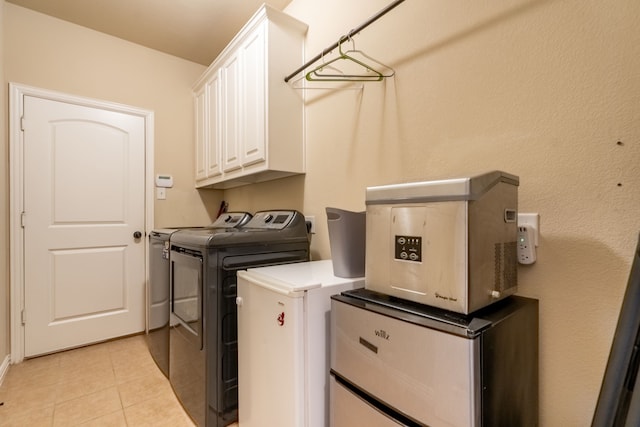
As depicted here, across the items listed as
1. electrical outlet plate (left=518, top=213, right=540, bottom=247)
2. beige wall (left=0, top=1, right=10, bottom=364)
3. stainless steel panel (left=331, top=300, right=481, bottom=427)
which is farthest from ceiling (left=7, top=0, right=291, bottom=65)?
stainless steel panel (left=331, top=300, right=481, bottom=427)

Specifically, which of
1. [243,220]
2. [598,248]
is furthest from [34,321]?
[598,248]

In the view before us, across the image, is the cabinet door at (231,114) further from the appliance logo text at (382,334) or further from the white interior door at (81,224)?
the appliance logo text at (382,334)

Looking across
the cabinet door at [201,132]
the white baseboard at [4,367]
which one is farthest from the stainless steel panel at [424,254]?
the white baseboard at [4,367]

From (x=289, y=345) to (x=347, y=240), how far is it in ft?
1.54

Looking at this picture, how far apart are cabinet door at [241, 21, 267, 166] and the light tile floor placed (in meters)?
1.61

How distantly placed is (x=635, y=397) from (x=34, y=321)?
3402 millimetres

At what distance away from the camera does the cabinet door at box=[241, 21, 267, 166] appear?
197cm

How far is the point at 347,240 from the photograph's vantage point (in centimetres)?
127

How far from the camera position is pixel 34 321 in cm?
233

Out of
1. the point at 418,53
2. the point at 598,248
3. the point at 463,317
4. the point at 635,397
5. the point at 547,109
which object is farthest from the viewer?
the point at 418,53

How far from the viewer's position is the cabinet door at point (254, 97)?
6.45 feet

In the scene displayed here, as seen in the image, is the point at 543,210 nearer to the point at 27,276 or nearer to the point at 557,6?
the point at 557,6

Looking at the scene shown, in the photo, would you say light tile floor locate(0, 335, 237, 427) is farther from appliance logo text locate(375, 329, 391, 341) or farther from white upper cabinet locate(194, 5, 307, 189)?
white upper cabinet locate(194, 5, 307, 189)

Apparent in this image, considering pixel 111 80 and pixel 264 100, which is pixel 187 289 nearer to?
Answer: pixel 264 100
